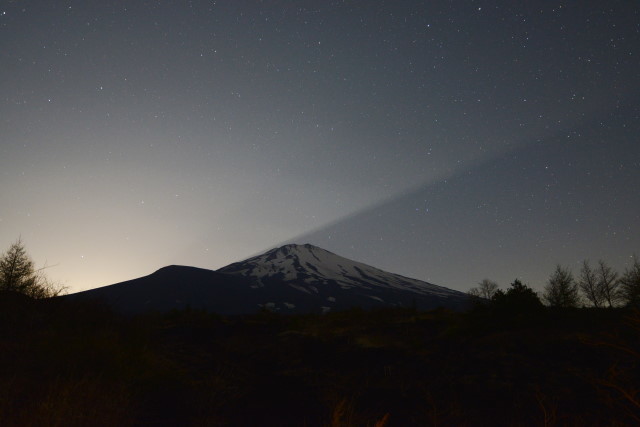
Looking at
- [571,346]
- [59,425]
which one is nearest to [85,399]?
[59,425]

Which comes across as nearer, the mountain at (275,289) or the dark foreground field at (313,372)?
the dark foreground field at (313,372)

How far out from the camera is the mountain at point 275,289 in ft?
295

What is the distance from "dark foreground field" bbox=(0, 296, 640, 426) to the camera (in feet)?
20.5

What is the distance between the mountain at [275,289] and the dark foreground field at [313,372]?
63.7 m

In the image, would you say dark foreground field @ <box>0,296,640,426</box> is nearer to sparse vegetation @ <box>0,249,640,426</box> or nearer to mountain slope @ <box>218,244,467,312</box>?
sparse vegetation @ <box>0,249,640,426</box>

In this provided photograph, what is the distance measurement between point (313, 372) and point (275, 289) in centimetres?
9989

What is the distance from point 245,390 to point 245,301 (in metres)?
89.3

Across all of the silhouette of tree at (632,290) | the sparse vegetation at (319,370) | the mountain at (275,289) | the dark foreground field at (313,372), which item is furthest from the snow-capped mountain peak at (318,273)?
the dark foreground field at (313,372)

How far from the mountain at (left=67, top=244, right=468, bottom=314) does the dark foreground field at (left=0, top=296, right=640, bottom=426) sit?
209 feet

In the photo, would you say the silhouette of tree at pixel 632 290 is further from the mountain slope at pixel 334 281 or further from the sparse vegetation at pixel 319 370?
the mountain slope at pixel 334 281

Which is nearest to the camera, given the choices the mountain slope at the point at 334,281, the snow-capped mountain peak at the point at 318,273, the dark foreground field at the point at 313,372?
Result: the dark foreground field at the point at 313,372

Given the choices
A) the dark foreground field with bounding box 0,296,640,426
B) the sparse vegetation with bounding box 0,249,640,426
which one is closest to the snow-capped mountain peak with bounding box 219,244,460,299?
the sparse vegetation with bounding box 0,249,640,426

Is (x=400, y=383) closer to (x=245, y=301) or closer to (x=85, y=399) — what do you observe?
(x=85, y=399)

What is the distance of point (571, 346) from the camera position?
369 inches
